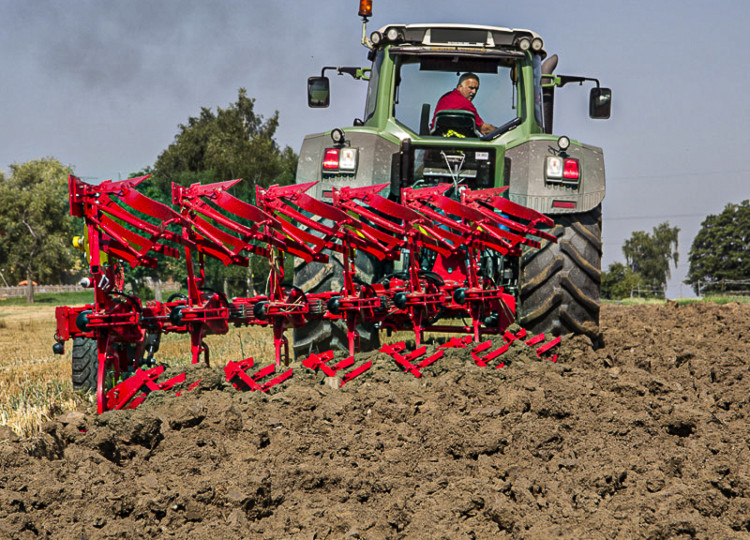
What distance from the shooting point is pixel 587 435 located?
12.8ft

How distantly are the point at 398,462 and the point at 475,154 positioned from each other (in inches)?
138

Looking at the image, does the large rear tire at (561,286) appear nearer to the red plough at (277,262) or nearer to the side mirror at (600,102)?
the red plough at (277,262)

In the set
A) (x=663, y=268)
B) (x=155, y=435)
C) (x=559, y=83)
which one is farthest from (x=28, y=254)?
(x=663, y=268)

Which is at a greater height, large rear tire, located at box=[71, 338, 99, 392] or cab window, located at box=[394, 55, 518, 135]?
cab window, located at box=[394, 55, 518, 135]

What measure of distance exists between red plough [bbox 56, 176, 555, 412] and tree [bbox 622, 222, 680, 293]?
220 feet

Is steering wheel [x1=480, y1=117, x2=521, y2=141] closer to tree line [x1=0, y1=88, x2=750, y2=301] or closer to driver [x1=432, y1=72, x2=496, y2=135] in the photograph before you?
driver [x1=432, y1=72, x2=496, y2=135]

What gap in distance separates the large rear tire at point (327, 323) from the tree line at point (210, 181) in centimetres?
1937

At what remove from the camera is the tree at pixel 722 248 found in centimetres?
5309

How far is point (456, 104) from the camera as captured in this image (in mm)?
7133

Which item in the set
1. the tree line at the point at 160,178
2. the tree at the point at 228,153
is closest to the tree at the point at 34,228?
the tree line at the point at 160,178

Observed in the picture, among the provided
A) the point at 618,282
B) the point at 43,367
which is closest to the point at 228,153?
the point at 43,367

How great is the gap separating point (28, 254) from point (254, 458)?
144ft

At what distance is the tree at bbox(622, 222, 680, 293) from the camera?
70.1 metres

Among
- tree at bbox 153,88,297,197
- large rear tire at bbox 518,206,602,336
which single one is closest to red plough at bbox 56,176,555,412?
large rear tire at bbox 518,206,602,336
